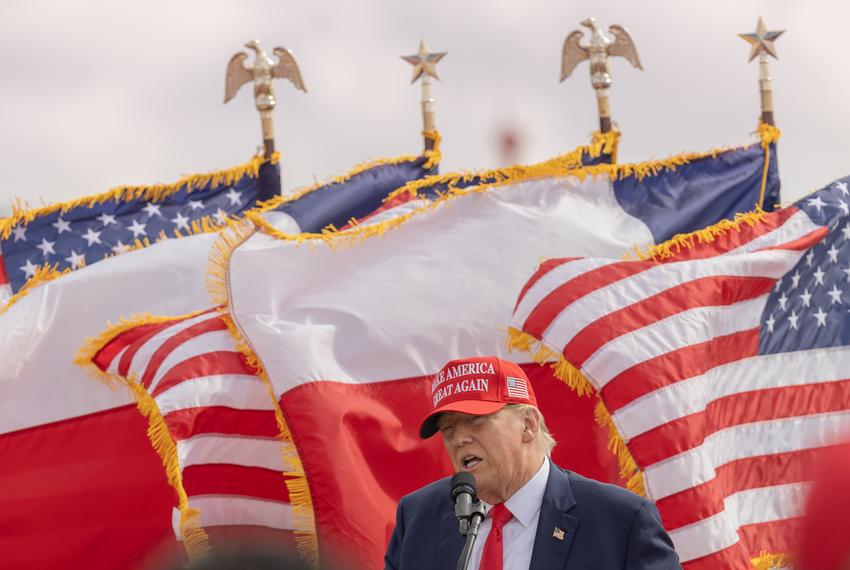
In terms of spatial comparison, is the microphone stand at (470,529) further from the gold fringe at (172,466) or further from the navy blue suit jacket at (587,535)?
the gold fringe at (172,466)

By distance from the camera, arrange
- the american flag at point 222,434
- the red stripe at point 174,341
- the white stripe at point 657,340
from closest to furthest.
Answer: the white stripe at point 657,340
the american flag at point 222,434
the red stripe at point 174,341

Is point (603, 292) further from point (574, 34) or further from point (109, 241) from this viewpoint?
point (109, 241)

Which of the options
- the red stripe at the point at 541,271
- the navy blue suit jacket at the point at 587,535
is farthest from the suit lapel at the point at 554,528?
the red stripe at the point at 541,271

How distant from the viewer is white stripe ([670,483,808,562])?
6.12 m

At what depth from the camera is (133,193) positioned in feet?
27.8

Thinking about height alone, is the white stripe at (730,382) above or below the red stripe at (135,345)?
below

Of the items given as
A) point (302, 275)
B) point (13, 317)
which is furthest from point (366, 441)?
point (13, 317)

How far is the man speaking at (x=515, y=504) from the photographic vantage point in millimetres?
3818

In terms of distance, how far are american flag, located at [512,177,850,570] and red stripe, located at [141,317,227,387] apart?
1454mm

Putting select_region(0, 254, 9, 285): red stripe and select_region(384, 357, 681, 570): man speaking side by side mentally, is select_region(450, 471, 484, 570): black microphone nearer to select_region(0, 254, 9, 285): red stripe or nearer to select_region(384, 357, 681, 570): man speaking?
select_region(384, 357, 681, 570): man speaking

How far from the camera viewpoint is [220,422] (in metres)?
6.64

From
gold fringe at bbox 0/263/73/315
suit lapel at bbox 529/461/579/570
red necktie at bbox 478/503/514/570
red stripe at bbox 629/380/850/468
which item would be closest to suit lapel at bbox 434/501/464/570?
red necktie at bbox 478/503/514/570

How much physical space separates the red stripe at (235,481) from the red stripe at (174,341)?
55cm

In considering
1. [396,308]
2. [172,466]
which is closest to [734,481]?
[396,308]
